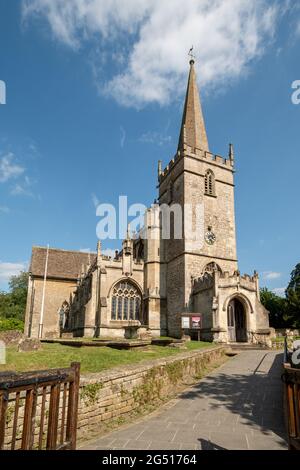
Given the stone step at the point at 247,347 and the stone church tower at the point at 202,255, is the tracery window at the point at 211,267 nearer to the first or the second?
the stone church tower at the point at 202,255

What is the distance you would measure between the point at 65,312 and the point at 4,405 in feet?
121

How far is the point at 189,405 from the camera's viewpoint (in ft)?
25.7

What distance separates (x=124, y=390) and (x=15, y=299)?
175 ft

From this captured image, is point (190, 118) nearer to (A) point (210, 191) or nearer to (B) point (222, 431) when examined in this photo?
(A) point (210, 191)

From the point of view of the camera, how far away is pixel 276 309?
1826 inches

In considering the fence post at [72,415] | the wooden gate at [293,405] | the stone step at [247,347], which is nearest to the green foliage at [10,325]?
the stone step at [247,347]

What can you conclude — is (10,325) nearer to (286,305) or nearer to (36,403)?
(286,305)

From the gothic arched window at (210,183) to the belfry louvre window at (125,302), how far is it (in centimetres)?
1133

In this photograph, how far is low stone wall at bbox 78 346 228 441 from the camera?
627 centimetres

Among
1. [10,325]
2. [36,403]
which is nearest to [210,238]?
[10,325]

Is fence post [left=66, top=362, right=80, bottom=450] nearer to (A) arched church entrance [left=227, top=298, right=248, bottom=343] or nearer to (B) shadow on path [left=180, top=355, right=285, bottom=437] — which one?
(B) shadow on path [left=180, top=355, right=285, bottom=437]

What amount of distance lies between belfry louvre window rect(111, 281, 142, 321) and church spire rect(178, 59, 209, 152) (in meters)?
14.3

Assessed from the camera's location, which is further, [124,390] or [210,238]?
[210,238]
